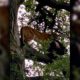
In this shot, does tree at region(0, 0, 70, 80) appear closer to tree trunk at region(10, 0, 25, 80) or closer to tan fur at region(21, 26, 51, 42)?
tree trunk at region(10, 0, 25, 80)

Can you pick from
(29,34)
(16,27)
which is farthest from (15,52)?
(29,34)

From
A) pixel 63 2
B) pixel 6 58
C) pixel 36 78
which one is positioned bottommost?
pixel 36 78

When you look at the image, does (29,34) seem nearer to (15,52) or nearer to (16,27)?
(16,27)

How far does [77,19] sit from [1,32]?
0.49ft

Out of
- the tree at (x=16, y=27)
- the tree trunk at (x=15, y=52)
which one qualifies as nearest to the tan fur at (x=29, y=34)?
the tree at (x=16, y=27)

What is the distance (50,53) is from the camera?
Result: 6.97 feet

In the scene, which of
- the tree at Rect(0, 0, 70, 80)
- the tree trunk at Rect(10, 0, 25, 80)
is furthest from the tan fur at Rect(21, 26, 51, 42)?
the tree trunk at Rect(10, 0, 25, 80)

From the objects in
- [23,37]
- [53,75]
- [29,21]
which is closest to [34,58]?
[53,75]

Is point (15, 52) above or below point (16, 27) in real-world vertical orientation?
below

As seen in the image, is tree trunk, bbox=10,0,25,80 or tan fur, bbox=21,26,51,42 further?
tan fur, bbox=21,26,51,42

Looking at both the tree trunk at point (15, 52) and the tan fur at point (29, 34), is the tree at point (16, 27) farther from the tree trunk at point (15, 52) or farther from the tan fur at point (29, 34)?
the tan fur at point (29, 34)

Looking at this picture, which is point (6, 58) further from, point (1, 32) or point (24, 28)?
point (24, 28)

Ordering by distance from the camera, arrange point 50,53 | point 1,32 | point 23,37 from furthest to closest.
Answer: point 23,37 < point 50,53 < point 1,32

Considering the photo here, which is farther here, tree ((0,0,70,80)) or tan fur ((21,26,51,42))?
tan fur ((21,26,51,42))
